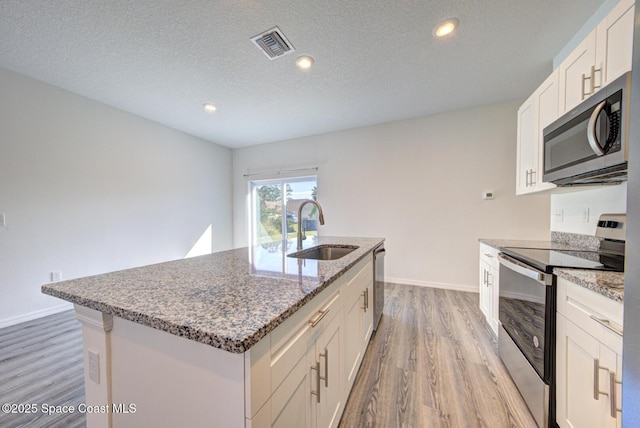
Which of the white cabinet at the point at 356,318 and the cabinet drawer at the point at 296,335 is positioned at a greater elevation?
the cabinet drawer at the point at 296,335

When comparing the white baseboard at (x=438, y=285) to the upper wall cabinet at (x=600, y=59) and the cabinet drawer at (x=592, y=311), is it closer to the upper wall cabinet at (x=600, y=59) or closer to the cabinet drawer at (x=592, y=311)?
the cabinet drawer at (x=592, y=311)

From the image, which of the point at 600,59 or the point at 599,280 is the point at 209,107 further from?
the point at 599,280

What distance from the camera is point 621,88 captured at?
3.27 ft

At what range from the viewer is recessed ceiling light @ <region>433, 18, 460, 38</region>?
68.7 inches

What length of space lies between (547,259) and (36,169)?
4.73 meters

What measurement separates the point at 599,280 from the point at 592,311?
14cm

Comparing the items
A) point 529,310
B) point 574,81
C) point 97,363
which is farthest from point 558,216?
point 97,363

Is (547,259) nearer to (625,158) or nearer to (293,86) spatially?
(625,158)

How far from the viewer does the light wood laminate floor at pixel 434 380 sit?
4.11 feet

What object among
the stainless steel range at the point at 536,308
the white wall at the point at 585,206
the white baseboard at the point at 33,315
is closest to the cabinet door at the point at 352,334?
the stainless steel range at the point at 536,308

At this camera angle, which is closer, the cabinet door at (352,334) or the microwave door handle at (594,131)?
the microwave door handle at (594,131)

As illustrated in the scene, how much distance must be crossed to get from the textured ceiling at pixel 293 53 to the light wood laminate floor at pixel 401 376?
2648 mm

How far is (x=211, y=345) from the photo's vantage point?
1.70 feet

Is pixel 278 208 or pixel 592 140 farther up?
pixel 592 140
